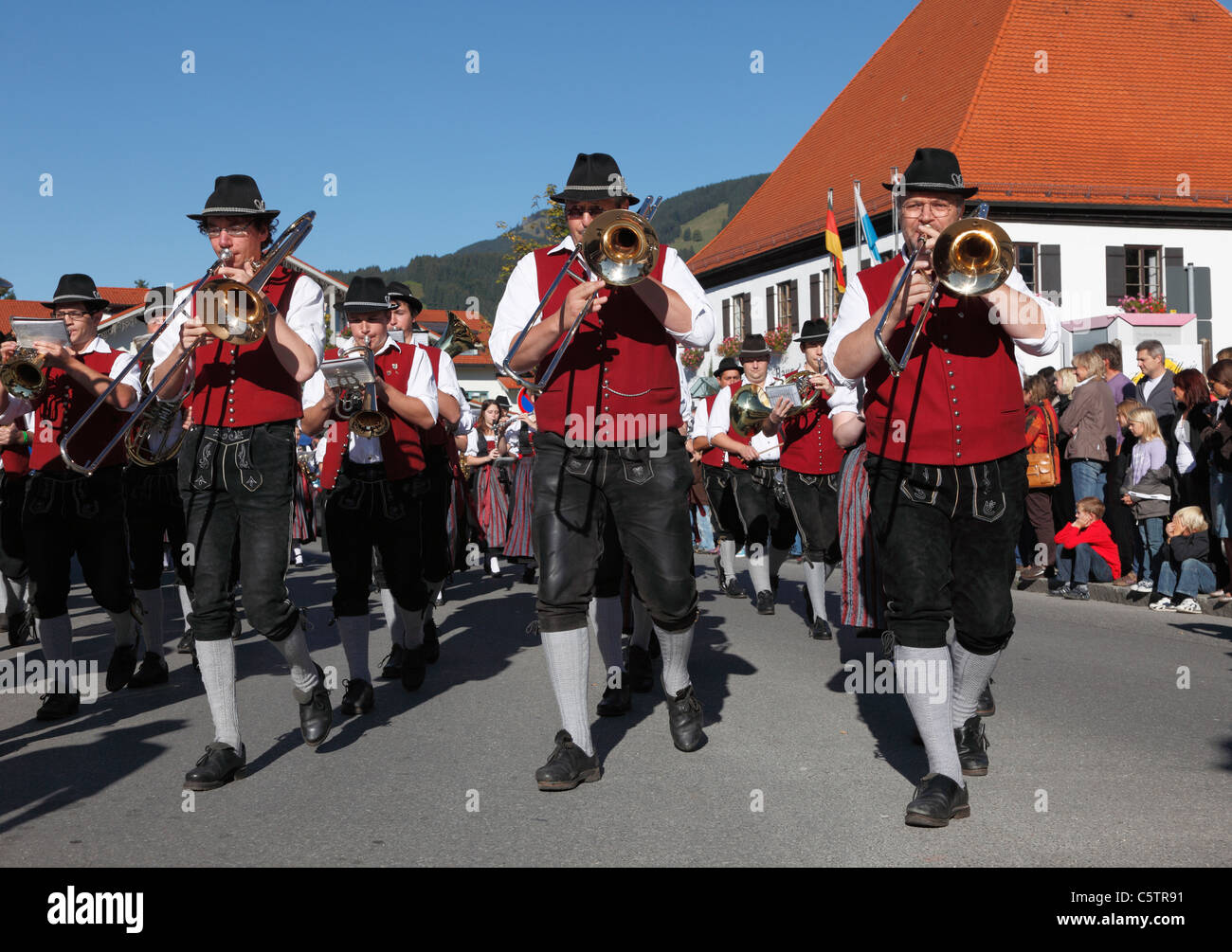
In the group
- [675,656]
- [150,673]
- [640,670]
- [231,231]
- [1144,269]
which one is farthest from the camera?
[1144,269]

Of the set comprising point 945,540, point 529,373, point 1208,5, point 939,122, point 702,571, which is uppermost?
point 1208,5

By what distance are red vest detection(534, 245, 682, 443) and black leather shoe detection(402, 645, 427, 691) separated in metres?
2.68

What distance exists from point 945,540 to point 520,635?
546cm

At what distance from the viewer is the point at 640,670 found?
761cm

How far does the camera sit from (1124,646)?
9.21m

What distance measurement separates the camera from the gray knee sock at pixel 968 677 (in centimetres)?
516

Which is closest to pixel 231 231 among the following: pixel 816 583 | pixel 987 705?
pixel 987 705

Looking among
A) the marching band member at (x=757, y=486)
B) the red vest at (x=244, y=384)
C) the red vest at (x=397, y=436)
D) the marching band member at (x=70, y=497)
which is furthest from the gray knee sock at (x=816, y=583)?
the red vest at (x=244, y=384)

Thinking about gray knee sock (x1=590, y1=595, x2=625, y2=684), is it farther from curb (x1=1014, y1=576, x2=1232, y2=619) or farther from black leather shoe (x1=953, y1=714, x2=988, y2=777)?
curb (x1=1014, y1=576, x2=1232, y2=619)

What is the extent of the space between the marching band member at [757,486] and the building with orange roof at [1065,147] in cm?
2446

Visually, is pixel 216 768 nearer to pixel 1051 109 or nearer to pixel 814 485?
pixel 814 485

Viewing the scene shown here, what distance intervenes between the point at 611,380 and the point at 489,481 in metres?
10.2
